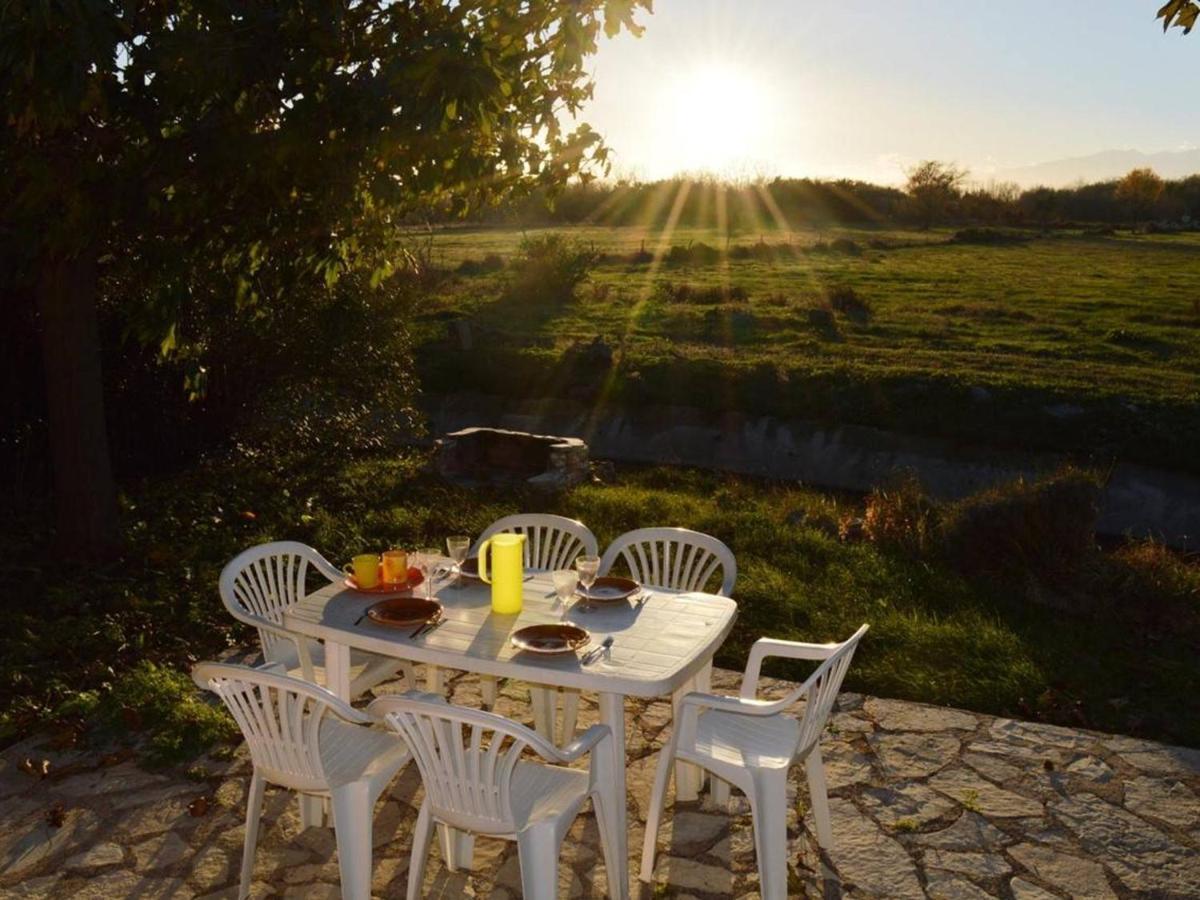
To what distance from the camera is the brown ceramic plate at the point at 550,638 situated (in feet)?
12.4

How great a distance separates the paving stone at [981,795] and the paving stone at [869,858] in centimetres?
→ 49

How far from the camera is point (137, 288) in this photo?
8.67 meters

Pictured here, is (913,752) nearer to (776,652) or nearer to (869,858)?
(869,858)

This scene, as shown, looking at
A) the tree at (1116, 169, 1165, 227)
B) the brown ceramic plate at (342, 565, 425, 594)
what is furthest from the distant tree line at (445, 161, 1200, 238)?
the brown ceramic plate at (342, 565, 425, 594)

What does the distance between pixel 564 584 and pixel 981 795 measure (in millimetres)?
2124

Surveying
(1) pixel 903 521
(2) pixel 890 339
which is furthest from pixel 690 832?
(2) pixel 890 339

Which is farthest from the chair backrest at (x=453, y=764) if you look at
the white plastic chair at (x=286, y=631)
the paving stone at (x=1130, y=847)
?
the paving stone at (x=1130, y=847)

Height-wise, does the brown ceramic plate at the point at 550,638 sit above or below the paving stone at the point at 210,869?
above

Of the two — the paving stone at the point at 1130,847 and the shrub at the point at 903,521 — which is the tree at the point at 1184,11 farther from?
the shrub at the point at 903,521

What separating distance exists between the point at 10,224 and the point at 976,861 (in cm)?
684

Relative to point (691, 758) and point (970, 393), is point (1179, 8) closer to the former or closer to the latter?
point (691, 758)

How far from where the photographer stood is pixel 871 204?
34.4 meters

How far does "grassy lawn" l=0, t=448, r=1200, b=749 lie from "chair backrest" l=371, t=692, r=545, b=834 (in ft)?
8.84

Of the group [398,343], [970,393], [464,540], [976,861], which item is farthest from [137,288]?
[970,393]
